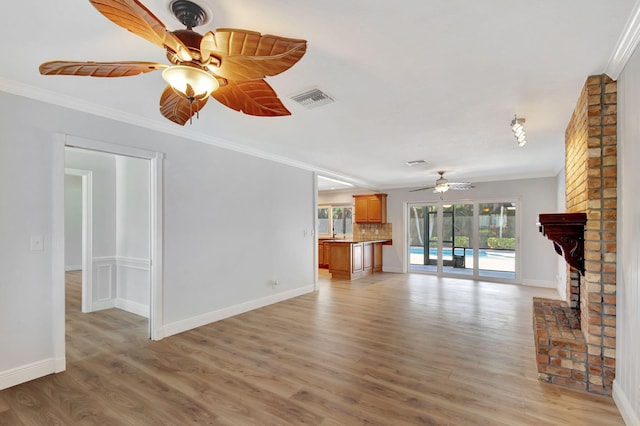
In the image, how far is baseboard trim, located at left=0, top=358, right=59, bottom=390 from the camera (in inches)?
97.0

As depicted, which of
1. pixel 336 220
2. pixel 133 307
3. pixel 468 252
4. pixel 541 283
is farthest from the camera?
pixel 336 220

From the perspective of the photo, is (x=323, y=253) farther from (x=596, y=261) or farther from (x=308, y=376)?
(x=596, y=261)

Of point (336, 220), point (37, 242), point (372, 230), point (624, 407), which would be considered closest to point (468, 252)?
point (372, 230)

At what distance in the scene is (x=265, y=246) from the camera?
4934 mm

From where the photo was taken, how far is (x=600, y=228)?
89.8 inches

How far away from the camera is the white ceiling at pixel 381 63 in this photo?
1637mm

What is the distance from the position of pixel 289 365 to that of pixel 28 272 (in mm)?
2359

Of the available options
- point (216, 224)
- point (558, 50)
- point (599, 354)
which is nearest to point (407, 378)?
point (599, 354)

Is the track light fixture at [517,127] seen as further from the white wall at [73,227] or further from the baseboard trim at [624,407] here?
the white wall at [73,227]

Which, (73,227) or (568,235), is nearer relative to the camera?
(568,235)

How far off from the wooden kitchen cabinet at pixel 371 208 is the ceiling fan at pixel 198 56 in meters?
6.92

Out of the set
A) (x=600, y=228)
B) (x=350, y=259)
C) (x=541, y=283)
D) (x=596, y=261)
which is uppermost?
(x=600, y=228)

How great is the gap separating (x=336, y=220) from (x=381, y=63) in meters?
7.81

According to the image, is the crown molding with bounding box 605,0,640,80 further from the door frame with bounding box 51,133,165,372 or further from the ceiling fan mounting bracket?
the door frame with bounding box 51,133,165,372
